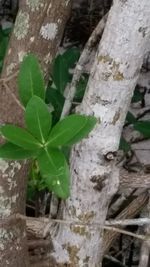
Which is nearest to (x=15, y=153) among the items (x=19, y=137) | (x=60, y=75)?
(x=19, y=137)

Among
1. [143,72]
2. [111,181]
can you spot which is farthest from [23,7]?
[143,72]

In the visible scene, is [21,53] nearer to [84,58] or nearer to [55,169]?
[84,58]

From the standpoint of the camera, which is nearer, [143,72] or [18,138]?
[18,138]

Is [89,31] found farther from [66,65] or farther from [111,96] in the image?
[111,96]

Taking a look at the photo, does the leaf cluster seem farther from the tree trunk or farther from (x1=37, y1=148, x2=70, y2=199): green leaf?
the tree trunk

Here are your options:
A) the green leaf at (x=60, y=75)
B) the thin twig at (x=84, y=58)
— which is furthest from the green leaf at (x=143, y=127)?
the thin twig at (x=84, y=58)

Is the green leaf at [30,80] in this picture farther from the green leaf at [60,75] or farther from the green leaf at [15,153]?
the green leaf at [60,75]
